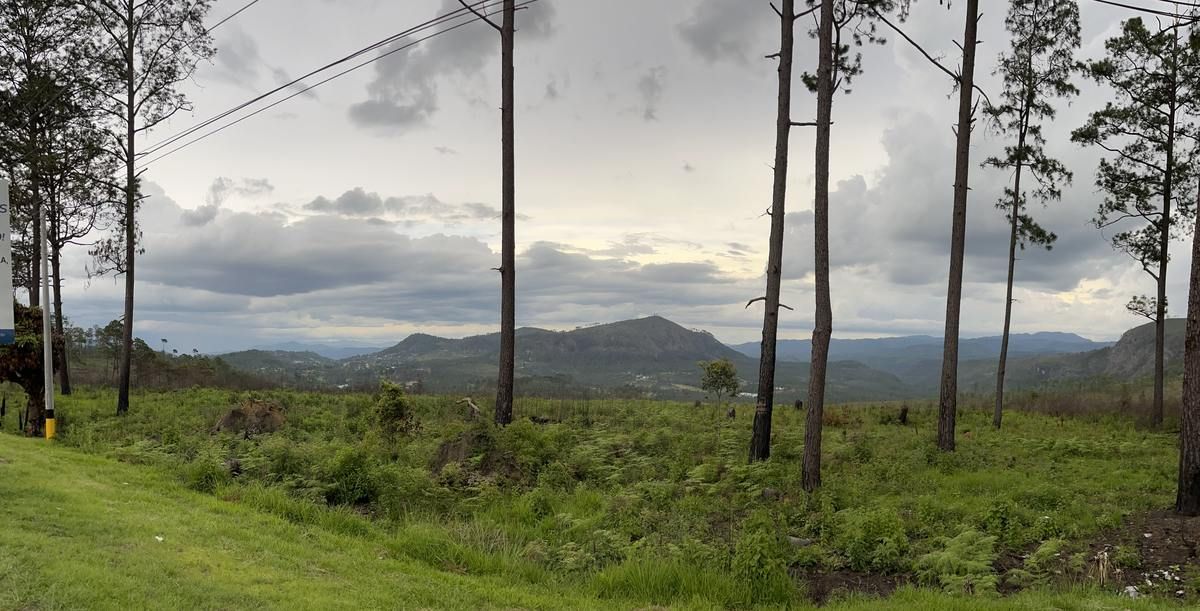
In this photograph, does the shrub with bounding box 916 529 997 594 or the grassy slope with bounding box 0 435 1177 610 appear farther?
the shrub with bounding box 916 529 997 594

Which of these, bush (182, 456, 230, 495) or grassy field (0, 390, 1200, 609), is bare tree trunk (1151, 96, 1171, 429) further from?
bush (182, 456, 230, 495)

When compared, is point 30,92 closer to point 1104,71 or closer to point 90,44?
point 90,44

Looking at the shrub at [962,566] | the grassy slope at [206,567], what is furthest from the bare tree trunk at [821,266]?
the grassy slope at [206,567]

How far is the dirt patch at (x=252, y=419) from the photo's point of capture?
741 inches

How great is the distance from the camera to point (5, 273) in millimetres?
12164

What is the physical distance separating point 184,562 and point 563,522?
5557 millimetres

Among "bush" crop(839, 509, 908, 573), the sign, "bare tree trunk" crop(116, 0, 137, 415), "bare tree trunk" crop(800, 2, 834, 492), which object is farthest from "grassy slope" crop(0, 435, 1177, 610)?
"bare tree trunk" crop(116, 0, 137, 415)

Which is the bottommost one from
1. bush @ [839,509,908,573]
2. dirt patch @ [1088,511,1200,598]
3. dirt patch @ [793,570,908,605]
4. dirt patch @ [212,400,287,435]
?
dirt patch @ [212,400,287,435]

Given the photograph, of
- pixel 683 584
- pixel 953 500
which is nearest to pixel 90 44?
pixel 683 584

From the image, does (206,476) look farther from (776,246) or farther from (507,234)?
(776,246)

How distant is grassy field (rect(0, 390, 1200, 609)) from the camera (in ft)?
21.5

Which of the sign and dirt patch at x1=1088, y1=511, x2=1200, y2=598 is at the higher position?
the sign

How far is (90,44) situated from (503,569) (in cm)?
2741

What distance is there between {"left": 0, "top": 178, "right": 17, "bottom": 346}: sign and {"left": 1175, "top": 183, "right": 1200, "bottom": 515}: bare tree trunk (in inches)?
805
